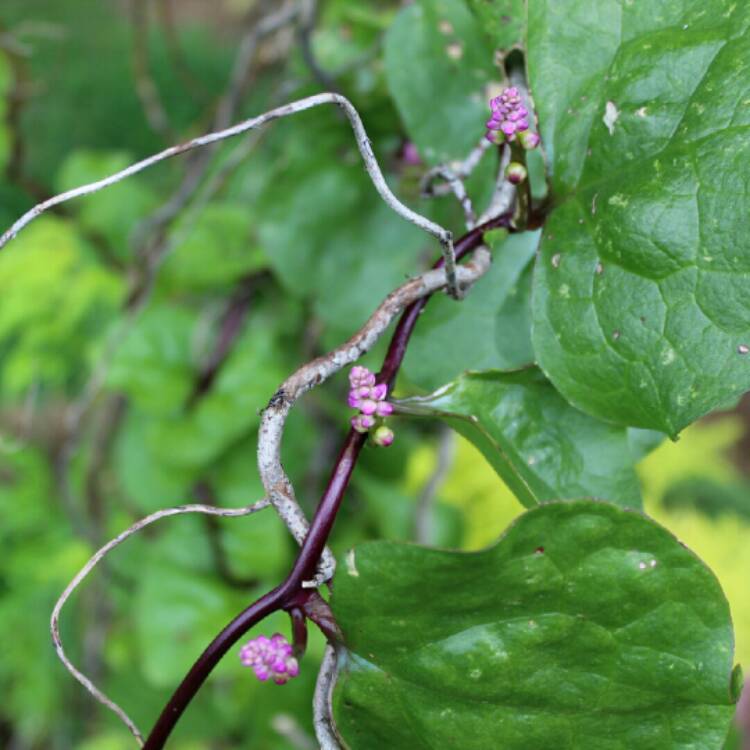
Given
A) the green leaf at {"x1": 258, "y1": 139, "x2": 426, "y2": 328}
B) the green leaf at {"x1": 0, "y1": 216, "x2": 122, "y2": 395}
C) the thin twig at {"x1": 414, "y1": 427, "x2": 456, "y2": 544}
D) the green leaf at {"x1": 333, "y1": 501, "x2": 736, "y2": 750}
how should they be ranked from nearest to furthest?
the green leaf at {"x1": 333, "y1": 501, "x2": 736, "y2": 750}
the green leaf at {"x1": 258, "y1": 139, "x2": 426, "y2": 328}
the thin twig at {"x1": 414, "y1": 427, "x2": 456, "y2": 544}
the green leaf at {"x1": 0, "y1": 216, "x2": 122, "y2": 395}

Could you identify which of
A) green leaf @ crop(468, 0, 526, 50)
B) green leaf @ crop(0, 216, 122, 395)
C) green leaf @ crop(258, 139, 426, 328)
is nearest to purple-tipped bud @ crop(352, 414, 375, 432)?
green leaf @ crop(468, 0, 526, 50)

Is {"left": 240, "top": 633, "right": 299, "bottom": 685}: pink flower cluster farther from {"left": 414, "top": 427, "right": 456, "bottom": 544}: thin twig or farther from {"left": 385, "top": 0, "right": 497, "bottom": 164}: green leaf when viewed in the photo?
{"left": 414, "top": 427, "right": 456, "bottom": 544}: thin twig

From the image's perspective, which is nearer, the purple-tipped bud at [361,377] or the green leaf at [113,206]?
the purple-tipped bud at [361,377]

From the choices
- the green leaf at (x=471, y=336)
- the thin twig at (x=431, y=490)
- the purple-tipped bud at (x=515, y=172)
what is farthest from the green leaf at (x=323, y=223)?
the purple-tipped bud at (x=515, y=172)

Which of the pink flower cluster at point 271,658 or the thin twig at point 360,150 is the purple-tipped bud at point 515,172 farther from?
the pink flower cluster at point 271,658

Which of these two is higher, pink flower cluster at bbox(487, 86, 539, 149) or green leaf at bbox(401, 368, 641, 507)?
pink flower cluster at bbox(487, 86, 539, 149)

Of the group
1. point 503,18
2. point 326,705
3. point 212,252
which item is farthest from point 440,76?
point 212,252

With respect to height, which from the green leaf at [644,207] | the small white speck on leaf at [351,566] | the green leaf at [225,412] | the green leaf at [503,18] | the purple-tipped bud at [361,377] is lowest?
the green leaf at [225,412]
